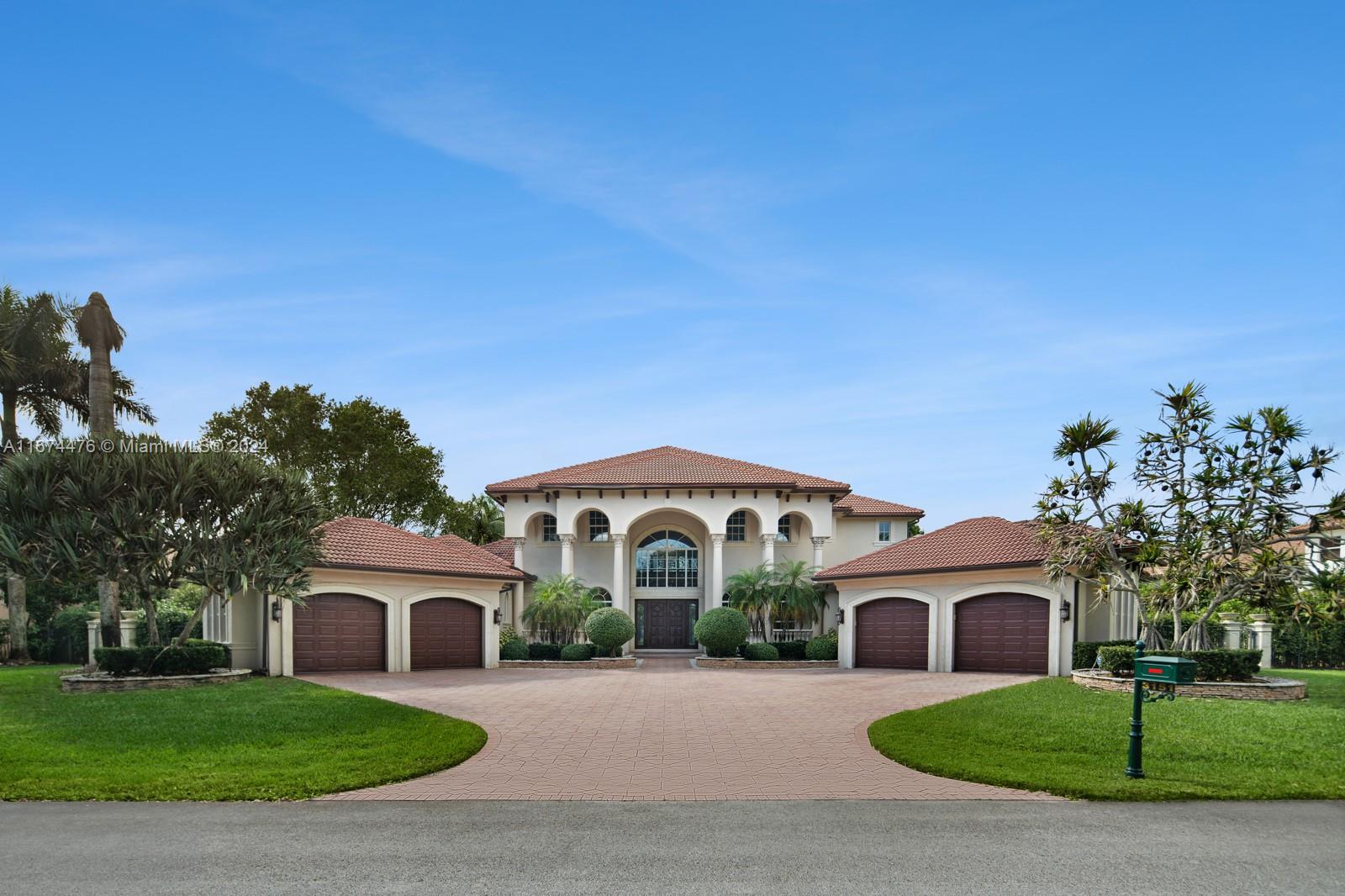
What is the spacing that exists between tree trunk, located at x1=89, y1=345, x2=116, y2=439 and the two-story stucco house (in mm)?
5992

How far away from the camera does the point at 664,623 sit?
35344 millimetres

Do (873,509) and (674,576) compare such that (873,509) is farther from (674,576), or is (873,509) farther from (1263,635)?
(1263,635)

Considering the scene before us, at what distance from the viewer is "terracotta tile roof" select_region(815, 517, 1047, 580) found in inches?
942

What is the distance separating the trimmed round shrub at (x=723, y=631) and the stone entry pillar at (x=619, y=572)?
16.4 ft

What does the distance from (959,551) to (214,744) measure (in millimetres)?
20432

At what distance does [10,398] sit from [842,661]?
27.5 meters

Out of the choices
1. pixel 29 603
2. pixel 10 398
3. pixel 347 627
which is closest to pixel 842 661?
pixel 347 627

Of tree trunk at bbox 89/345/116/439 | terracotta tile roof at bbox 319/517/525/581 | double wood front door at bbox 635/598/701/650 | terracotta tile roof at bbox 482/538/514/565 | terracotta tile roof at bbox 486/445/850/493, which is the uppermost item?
tree trunk at bbox 89/345/116/439

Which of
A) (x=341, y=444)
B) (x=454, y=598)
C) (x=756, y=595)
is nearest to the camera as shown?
(x=454, y=598)

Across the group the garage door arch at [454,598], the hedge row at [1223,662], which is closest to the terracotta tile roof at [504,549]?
the garage door arch at [454,598]

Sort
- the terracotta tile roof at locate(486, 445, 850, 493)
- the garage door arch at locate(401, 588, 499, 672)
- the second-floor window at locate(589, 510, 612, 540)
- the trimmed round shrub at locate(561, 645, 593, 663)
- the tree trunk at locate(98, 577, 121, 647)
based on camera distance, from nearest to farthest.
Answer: the tree trunk at locate(98, 577, 121, 647) → the garage door arch at locate(401, 588, 499, 672) → the trimmed round shrub at locate(561, 645, 593, 663) → the terracotta tile roof at locate(486, 445, 850, 493) → the second-floor window at locate(589, 510, 612, 540)

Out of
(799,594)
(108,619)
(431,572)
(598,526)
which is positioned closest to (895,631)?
(799,594)

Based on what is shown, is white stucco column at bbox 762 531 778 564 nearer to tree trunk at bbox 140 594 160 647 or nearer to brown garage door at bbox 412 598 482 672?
brown garage door at bbox 412 598 482 672

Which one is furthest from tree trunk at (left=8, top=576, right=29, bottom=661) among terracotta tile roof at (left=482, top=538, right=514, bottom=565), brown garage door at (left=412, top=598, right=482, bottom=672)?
terracotta tile roof at (left=482, top=538, right=514, bottom=565)
